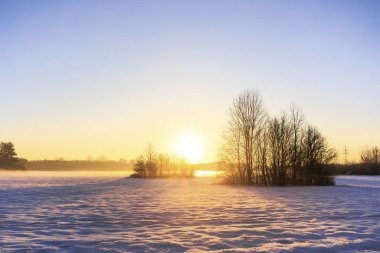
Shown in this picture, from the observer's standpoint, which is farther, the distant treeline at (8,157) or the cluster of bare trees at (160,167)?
the distant treeline at (8,157)

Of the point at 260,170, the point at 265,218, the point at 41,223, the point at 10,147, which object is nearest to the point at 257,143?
the point at 260,170

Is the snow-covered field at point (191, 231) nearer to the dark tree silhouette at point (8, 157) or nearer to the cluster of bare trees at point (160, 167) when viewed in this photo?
the cluster of bare trees at point (160, 167)

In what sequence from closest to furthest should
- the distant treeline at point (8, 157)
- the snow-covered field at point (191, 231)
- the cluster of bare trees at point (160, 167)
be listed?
the snow-covered field at point (191, 231), the cluster of bare trees at point (160, 167), the distant treeline at point (8, 157)

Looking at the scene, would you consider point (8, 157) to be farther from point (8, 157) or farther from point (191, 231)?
point (191, 231)

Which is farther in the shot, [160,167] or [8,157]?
[8,157]

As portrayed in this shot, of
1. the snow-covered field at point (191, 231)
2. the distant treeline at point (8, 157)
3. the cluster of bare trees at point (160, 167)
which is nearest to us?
the snow-covered field at point (191, 231)

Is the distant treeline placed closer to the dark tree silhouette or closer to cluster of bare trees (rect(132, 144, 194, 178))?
the dark tree silhouette

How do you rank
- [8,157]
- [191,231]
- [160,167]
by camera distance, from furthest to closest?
[8,157] < [160,167] < [191,231]

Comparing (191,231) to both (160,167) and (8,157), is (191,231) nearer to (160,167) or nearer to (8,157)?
(160,167)

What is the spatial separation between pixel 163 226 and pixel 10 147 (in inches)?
5072

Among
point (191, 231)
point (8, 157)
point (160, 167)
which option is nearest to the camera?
point (191, 231)

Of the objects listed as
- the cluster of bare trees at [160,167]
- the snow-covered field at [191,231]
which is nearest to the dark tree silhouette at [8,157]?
the cluster of bare trees at [160,167]

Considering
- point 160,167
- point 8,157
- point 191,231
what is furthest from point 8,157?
point 191,231

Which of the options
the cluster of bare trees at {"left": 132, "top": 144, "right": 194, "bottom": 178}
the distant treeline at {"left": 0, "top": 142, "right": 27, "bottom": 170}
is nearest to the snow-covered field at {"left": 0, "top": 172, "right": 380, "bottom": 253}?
the cluster of bare trees at {"left": 132, "top": 144, "right": 194, "bottom": 178}
